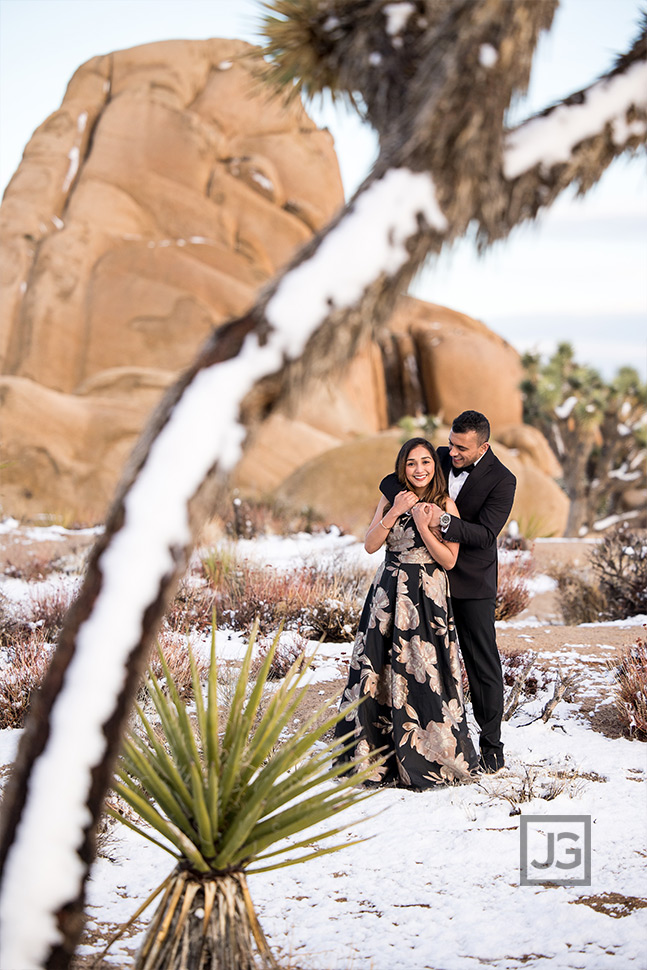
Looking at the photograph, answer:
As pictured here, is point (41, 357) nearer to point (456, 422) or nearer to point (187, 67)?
point (187, 67)

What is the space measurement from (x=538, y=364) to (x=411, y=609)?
1067 inches

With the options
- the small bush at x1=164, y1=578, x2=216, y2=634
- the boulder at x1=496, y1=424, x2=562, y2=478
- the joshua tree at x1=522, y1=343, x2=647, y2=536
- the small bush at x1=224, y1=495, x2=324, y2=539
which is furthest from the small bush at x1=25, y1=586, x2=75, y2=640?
the boulder at x1=496, y1=424, x2=562, y2=478

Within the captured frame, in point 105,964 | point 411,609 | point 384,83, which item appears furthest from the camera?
point 411,609

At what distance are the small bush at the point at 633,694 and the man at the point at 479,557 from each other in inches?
60.0

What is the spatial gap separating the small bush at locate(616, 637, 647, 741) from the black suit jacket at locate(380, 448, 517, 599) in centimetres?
191

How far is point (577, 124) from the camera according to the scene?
279 centimetres

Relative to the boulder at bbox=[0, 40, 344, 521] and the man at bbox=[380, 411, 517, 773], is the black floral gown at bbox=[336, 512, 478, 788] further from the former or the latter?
the boulder at bbox=[0, 40, 344, 521]

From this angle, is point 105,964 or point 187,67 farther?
point 187,67

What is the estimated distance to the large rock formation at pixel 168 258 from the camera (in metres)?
29.2

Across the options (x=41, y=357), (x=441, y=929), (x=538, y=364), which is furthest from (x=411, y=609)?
(x=41, y=357)

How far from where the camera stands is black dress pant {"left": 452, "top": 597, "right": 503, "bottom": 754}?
17.1 ft

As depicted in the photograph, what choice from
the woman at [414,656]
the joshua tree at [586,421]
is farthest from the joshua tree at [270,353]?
the joshua tree at [586,421]

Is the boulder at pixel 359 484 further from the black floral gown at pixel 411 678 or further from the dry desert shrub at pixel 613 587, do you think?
the black floral gown at pixel 411 678

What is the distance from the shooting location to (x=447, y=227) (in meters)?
2.61
